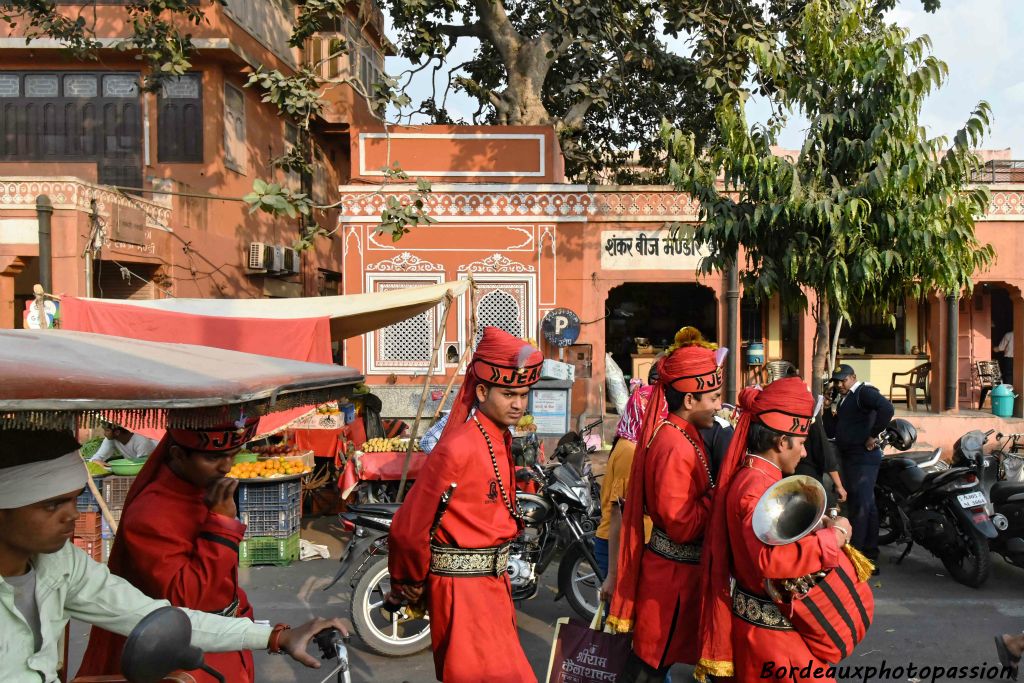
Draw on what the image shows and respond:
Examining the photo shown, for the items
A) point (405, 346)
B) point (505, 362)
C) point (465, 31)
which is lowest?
point (405, 346)

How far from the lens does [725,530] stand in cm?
300

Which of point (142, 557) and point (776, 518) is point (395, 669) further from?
point (776, 518)

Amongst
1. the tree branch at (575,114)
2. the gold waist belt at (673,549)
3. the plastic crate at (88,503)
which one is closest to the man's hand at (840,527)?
the gold waist belt at (673,549)

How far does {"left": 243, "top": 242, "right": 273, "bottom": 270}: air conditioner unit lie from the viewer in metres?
14.9

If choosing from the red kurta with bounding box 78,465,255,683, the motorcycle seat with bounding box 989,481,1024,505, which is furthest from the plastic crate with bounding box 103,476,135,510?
the motorcycle seat with bounding box 989,481,1024,505

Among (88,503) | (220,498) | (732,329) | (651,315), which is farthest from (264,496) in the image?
(651,315)

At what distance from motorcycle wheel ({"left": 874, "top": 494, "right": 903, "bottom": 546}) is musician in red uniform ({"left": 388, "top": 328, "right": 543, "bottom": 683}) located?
16.2ft

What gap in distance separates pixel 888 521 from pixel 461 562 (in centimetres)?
561

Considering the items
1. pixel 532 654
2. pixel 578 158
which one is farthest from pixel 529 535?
pixel 578 158

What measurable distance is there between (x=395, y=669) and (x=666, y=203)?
9659 millimetres

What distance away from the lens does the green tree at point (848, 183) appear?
19.2 ft

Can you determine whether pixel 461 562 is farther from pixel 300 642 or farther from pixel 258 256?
pixel 258 256

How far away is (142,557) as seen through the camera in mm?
2469

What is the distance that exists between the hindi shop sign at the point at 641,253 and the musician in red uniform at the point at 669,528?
9.54m
